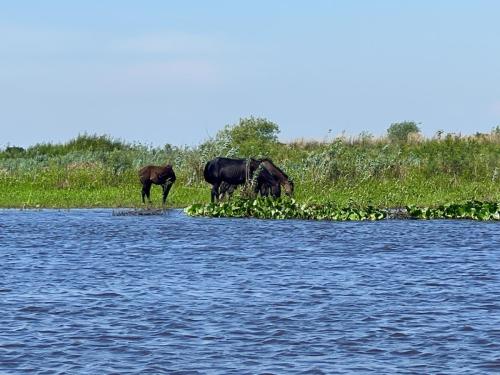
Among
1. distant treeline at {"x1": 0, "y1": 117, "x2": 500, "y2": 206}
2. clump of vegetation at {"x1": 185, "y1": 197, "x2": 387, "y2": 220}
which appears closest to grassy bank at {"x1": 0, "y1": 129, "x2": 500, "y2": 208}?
distant treeline at {"x1": 0, "y1": 117, "x2": 500, "y2": 206}

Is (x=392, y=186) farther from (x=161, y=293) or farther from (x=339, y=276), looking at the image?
(x=161, y=293)

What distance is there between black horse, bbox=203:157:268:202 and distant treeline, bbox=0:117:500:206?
2617mm

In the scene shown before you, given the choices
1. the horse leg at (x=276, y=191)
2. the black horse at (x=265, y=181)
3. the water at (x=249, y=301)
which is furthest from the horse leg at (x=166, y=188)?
the water at (x=249, y=301)

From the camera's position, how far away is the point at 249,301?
50.9ft

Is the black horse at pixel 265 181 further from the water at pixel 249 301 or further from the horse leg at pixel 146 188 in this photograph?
the water at pixel 249 301

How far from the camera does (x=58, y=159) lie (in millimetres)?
48250

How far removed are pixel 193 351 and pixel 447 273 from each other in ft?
25.8

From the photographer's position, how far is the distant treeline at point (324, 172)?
3659 centimetres

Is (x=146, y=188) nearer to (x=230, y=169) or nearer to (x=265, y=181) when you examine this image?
(x=230, y=169)

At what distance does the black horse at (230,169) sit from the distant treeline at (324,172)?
2617mm

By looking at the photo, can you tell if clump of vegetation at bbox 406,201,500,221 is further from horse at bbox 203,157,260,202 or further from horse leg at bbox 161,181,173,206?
horse leg at bbox 161,181,173,206

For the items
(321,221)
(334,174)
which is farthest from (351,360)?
(334,174)

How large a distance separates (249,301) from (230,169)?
56.9ft

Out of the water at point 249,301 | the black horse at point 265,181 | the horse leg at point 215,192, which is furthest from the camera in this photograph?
the horse leg at point 215,192
